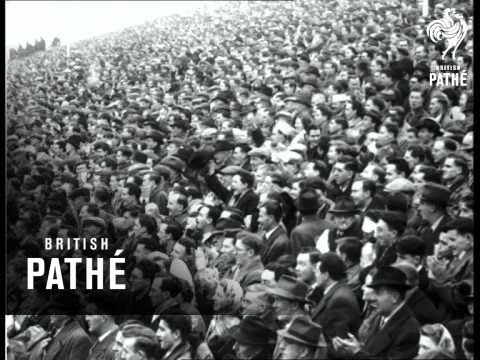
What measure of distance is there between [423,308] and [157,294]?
71.7 inches

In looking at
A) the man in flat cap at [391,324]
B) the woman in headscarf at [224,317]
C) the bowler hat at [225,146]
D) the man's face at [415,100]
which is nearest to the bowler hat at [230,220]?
the woman in headscarf at [224,317]

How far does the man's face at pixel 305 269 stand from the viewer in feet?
19.4

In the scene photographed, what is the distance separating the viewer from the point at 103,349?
612cm

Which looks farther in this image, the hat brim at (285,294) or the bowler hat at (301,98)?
the bowler hat at (301,98)

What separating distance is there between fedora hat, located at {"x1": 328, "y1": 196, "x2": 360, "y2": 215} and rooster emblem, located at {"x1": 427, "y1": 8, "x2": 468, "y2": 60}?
4.58 feet

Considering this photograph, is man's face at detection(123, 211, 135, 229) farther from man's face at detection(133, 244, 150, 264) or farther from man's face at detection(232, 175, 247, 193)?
man's face at detection(232, 175, 247, 193)

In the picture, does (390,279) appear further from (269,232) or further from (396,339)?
(269,232)

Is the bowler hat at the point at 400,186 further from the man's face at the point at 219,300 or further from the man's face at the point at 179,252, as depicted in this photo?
the man's face at the point at 179,252

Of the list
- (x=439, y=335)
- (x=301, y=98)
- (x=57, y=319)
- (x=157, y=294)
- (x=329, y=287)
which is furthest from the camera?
(x=301, y=98)

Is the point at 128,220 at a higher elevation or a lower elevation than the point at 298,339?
higher

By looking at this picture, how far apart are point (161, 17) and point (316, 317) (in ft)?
9.96

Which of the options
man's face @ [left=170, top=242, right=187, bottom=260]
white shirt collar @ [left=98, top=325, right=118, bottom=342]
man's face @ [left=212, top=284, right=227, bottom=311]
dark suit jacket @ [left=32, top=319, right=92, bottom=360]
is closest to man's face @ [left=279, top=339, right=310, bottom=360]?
man's face @ [left=212, top=284, right=227, bottom=311]

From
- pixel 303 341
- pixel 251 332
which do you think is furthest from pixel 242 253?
pixel 303 341

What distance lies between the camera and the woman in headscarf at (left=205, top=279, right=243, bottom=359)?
5988 millimetres
